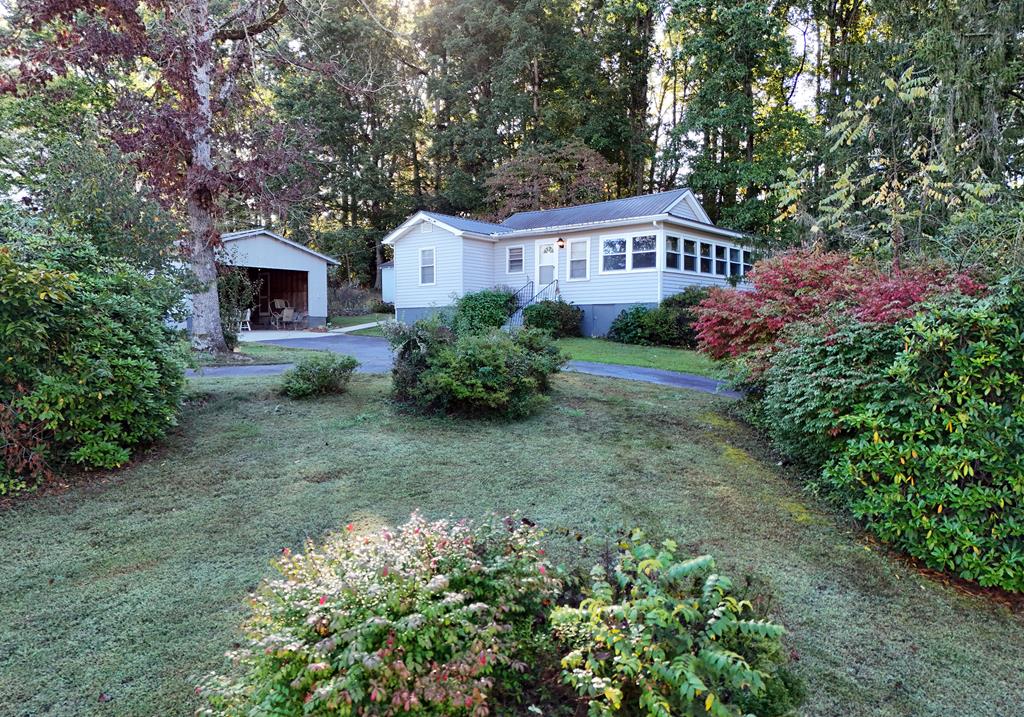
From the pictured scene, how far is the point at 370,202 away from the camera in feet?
103

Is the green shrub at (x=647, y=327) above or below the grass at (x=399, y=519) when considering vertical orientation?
above

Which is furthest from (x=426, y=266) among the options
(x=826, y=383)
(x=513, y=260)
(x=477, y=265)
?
(x=826, y=383)

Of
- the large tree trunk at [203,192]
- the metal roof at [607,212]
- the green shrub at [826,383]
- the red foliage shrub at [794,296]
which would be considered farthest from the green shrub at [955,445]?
the metal roof at [607,212]

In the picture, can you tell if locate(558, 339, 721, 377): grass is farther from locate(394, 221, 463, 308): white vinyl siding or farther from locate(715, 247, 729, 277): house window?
locate(715, 247, 729, 277): house window

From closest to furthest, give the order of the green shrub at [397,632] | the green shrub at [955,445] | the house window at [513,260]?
the green shrub at [397,632] < the green shrub at [955,445] < the house window at [513,260]

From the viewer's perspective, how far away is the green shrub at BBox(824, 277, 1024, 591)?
9.86 feet

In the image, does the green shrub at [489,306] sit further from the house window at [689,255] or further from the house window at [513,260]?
the house window at [689,255]

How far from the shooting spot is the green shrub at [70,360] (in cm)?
411

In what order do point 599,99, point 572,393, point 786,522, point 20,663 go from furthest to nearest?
1. point 599,99
2. point 572,393
3. point 786,522
4. point 20,663

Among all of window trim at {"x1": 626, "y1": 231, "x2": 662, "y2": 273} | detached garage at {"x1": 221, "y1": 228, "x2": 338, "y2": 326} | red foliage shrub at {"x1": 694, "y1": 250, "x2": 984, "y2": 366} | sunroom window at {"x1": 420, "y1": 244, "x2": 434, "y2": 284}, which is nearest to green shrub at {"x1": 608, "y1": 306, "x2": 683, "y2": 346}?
window trim at {"x1": 626, "y1": 231, "x2": 662, "y2": 273}

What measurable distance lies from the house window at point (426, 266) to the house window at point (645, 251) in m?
7.09

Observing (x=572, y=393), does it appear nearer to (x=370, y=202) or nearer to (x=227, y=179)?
(x=227, y=179)

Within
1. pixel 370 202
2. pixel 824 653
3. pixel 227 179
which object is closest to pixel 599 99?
pixel 370 202

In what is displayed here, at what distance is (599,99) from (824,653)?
3031 cm
